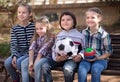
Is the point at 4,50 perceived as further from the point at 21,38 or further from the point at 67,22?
the point at 67,22

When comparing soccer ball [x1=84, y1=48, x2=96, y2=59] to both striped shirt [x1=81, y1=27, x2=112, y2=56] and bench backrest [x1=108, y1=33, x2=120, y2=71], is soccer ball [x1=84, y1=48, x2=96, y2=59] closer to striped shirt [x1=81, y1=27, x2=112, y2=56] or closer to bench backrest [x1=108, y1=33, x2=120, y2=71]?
striped shirt [x1=81, y1=27, x2=112, y2=56]

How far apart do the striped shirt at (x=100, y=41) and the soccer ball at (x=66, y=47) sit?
0.29m

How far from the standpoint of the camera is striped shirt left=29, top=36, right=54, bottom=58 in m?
5.35

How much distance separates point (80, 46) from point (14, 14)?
18.6 feet

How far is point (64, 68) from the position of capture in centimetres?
501

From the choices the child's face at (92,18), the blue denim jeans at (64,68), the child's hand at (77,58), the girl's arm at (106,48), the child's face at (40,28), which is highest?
the child's face at (92,18)

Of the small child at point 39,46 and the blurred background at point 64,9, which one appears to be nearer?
the small child at point 39,46

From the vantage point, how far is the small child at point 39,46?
210 inches

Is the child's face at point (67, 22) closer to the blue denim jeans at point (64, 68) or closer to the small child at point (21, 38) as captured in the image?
the blue denim jeans at point (64, 68)

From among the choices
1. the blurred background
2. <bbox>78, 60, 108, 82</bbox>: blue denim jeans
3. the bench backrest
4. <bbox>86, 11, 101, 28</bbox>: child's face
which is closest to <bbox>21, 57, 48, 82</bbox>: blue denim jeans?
<bbox>78, 60, 108, 82</bbox>: blue denim jeans

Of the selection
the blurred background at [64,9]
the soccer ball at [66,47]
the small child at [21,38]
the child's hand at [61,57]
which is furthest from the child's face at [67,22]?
the blurred background at [64,9]

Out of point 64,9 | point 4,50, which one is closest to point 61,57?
point 4,50

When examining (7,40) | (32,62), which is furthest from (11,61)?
(7,40)

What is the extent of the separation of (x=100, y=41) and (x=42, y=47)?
2.66 ft
